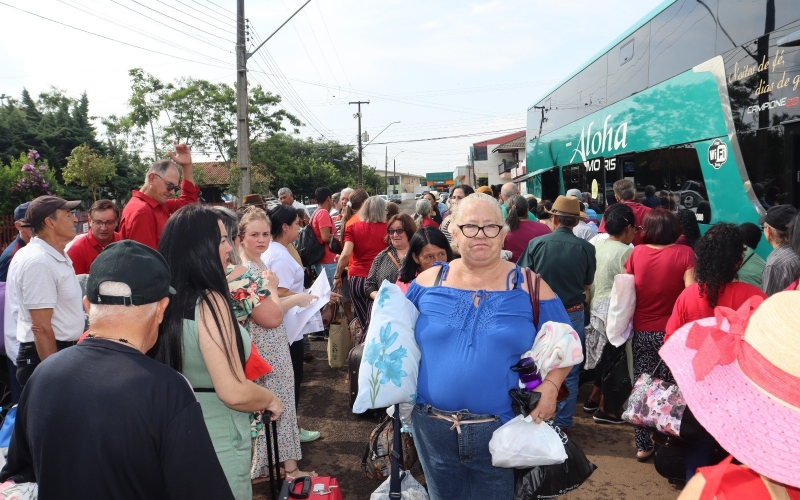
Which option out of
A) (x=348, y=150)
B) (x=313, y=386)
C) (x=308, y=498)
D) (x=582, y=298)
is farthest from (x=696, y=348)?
(x=348, y=150)

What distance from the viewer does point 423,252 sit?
159 inches

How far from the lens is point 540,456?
2230 millimetres

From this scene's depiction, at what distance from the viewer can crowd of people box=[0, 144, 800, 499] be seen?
151cm

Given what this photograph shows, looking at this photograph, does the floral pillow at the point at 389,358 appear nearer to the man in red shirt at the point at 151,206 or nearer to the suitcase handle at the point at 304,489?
the suitcase handle at the point at 304,489

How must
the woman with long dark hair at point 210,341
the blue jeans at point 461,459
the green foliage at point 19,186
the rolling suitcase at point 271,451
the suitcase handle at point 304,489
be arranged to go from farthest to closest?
1. the green foliage at point 19,186
2. the suitcase handle at point 304,489
3. the rolling suitcase at point 271,451
4. the blue jeans at point 461,459
5. the woman with long dark hair at point 210,341

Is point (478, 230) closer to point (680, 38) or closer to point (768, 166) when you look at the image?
point (768, 166)

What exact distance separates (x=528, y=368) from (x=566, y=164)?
36.2ft

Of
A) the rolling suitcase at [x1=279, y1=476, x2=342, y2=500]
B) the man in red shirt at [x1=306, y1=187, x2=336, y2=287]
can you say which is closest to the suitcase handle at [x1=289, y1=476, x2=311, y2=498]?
the rolling suitcase at [x1=279, y1=476, x2=342, y2=500]

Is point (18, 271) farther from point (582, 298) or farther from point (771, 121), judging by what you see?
point (771, 121)

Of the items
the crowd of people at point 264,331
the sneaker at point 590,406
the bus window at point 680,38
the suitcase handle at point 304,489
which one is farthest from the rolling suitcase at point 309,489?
the bus window at point 680,38

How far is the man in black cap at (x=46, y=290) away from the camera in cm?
340

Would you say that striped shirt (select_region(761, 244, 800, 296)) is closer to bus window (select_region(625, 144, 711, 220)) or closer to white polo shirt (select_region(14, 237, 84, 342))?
bus window (select_region(625, 144, 711, 220))

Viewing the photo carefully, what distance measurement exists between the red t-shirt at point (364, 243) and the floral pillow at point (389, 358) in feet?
10.7

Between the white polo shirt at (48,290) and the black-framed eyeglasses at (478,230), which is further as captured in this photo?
the white polo shirt at (48,290)
